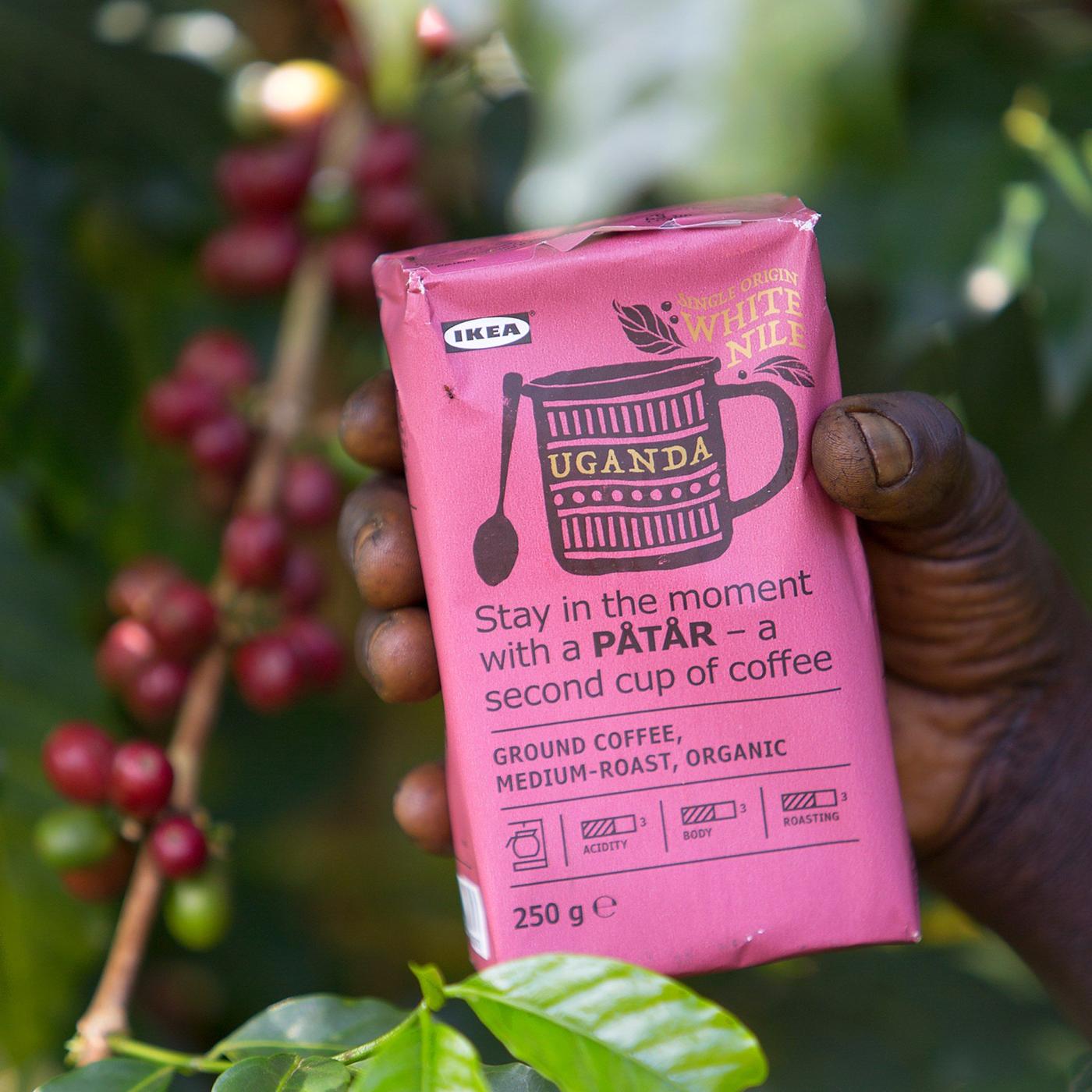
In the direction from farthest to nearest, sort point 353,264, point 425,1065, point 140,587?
point 353,264
point 140,587
point 425,1065

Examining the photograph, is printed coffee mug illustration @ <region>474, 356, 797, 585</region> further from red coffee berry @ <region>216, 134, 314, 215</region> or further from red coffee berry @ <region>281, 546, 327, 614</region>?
red coffee berry @ <region>216, 134, 314, 215</region>

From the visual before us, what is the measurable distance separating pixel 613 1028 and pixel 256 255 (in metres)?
0.81

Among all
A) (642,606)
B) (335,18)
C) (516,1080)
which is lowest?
(516,1080)

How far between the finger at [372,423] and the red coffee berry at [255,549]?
0.72 feet

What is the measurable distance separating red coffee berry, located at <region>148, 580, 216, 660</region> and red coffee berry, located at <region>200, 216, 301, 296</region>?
33 centimetres

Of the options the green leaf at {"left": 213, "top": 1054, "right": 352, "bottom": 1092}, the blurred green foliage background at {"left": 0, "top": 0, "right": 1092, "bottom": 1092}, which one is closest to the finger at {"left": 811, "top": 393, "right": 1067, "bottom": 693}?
the blurred green foliage background at {"left": 0, "top": 0, "right": 1092, "bottom": 1092}

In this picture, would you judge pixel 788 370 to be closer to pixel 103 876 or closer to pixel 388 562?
pixel 388 562

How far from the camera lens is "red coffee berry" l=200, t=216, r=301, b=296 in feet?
3.41

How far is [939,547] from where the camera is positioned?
678mm

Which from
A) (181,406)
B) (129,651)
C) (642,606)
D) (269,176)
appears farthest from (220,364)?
(642,606)

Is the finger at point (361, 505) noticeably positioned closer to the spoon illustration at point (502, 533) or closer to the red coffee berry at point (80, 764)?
the spoon illustration at point (502, 533)

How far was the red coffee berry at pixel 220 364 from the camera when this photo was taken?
3.30 feet

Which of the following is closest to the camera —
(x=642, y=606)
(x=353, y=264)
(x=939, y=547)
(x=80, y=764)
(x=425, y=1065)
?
(x=425, y=1065)

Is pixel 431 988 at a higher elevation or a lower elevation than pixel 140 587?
lower
